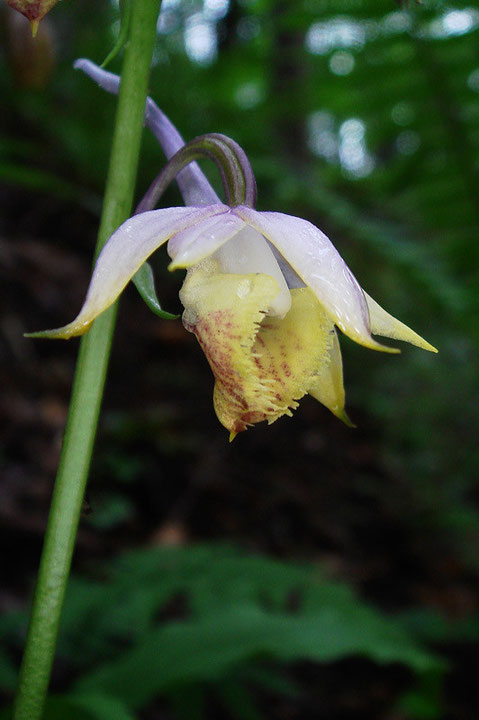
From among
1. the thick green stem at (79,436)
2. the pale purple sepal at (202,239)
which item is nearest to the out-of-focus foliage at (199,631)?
the thick green stem at (79,436)

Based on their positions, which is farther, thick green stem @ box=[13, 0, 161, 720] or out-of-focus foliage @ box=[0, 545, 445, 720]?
out-of-focus foliage @ box=[0, 545, 445, 720]

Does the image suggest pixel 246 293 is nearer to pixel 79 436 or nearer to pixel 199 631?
pixel 79 436

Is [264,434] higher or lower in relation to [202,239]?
lower

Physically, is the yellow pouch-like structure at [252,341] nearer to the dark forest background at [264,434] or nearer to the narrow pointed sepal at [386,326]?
the narrow pointed sepal at [386,326]

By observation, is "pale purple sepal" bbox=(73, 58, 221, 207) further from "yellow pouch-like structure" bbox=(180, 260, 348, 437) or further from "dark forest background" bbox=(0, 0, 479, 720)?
"dark forest background" bbox=(0, 0, 479, 720)

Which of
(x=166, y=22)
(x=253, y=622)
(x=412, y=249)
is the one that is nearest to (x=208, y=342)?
(x=253, y=622)

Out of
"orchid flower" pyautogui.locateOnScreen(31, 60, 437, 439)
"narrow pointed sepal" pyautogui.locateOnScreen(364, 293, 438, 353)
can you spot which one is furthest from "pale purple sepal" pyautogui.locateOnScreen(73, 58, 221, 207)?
"narrow pointed sepal" pyautogui.locateOnScreen(364, 293, 438, 353)


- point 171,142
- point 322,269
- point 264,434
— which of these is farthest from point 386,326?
point 264,434
